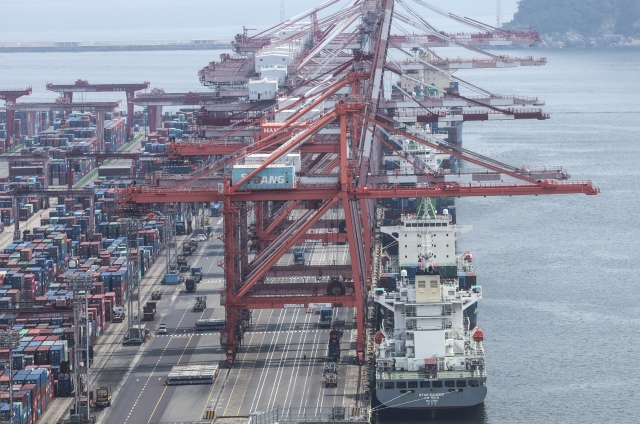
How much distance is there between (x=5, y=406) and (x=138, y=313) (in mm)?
19080

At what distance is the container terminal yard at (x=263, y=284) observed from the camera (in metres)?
68.0

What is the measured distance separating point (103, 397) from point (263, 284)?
14575 millimetres

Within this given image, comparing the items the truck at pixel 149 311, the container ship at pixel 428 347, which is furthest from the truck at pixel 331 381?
the truck at pixel 149 311

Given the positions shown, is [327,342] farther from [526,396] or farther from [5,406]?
[5,406]

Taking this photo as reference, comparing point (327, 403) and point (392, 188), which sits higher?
point (392, 188)

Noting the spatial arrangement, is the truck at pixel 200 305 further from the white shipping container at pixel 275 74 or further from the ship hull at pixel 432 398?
the white shipping container at pixel 275 74

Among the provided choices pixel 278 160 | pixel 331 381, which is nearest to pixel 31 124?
pixel 278 160

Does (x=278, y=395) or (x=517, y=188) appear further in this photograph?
(x=517, y=188)

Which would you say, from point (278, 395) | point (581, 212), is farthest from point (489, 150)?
point (278, 395)

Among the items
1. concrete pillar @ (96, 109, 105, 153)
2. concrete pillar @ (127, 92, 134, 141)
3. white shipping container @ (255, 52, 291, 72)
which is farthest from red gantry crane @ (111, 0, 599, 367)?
concrete pillar @ (127, 92, 134, 141)

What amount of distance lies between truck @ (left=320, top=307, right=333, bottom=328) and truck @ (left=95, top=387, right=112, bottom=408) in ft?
58.0

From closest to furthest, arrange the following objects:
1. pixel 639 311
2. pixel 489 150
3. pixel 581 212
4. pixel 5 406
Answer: pixel 5 406 → pixel 639 311 → pixel 581 212 → pixel 489 150

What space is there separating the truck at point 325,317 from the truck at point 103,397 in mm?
17687

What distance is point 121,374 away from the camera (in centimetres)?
7206
